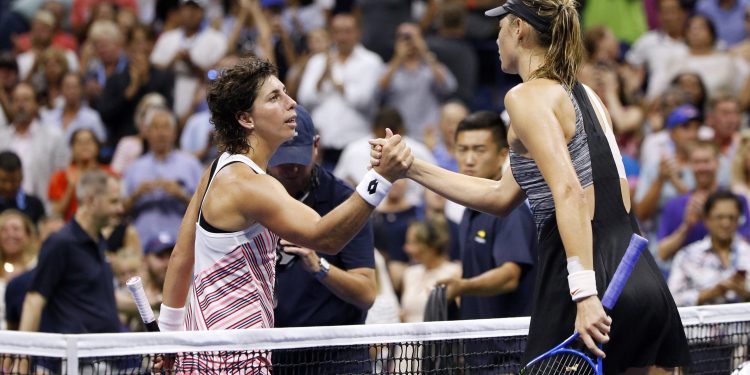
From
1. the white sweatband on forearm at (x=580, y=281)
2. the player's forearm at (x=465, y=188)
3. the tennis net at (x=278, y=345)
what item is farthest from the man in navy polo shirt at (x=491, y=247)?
the white sweatband on forearm at (x=580, y=281)

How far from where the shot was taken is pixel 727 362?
21.4 feet

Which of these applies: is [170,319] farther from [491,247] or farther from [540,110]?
[491,247]

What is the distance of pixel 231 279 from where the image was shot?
5078mm

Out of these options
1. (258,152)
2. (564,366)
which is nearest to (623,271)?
(564,366)

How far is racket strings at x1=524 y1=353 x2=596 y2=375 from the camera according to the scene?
15.2ft

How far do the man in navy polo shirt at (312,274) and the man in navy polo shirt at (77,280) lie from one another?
2.72m

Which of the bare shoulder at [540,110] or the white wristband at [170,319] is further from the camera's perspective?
the white wristband at [170,319]

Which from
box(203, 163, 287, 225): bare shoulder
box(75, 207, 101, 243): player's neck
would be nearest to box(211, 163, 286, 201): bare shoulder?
box(203, 163, 287, 225): bare shoulder

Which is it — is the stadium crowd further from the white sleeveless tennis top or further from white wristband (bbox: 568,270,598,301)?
white wristband (bbox: 568,270,598,301)

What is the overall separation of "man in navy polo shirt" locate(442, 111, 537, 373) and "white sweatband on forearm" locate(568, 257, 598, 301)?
7.80ft

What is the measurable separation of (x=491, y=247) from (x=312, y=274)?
5.21 ft

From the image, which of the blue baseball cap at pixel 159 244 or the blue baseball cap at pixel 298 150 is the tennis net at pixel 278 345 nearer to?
the blue baseball cap at pixel 298 150

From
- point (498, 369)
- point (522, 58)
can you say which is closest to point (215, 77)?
point (522, 58)

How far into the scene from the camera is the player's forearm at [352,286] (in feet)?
20.1
